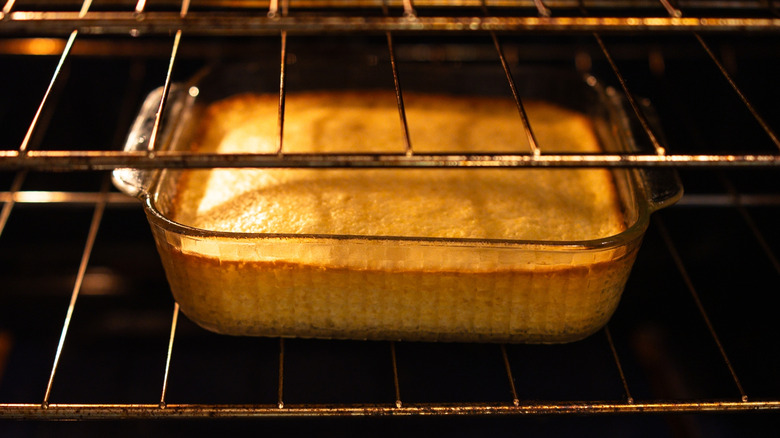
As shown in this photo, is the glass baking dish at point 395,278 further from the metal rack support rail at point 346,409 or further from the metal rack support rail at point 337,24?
the metal rack support rail at point 337,24

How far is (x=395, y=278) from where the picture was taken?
770 millimetres

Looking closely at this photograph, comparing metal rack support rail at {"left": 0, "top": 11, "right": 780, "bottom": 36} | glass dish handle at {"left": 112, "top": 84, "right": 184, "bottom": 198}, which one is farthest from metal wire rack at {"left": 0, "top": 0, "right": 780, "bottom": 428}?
glass dish handle at {"left": 112, "top": 84, "right": 184, "bottom": 198}

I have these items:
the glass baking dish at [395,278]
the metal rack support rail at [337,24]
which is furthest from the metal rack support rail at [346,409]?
the metal rack support rail at [337,24]

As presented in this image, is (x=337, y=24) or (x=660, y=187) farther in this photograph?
(x=660, y=187)

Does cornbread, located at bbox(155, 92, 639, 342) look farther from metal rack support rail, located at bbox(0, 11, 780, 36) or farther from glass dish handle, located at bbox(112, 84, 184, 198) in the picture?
metal rack support rail, located at bbox(0, 11, 780, 36)

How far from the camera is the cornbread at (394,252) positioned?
75 centimetres

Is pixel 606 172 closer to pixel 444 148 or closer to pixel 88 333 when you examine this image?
pixel 444 148

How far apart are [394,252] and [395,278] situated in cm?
4

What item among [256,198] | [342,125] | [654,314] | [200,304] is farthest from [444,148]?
[654,314]

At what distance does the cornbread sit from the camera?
0.75 m

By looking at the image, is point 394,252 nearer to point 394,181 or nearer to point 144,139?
point 394,181

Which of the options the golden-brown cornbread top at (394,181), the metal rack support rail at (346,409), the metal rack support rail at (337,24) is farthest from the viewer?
the golden-brown cornbread top at (394,181)

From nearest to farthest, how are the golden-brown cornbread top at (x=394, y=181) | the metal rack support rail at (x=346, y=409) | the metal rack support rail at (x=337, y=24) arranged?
the metal rack support rail at (x=337, y=24) < the metal rack support rail at (x=346, y=409) < the golden-brown cornbread top at (x=394, y=181)

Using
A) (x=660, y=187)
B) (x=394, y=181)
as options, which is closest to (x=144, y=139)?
(x=394, y=181)
